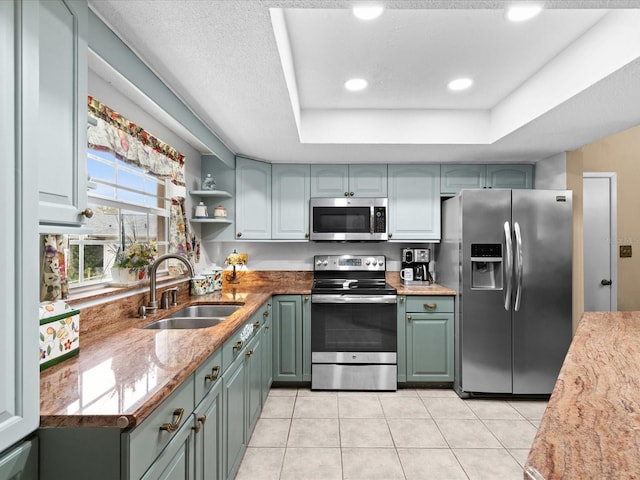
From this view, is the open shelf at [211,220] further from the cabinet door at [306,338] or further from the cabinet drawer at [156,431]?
the cabinet drawer at [156,431]

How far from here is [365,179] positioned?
3.64 metres

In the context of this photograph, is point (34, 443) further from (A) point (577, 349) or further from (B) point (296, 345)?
(B) point (296, 345)

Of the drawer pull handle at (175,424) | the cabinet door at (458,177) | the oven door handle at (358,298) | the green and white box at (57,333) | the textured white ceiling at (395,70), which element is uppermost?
the textured white ceiling at (395,70)

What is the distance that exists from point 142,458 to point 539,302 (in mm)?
3103

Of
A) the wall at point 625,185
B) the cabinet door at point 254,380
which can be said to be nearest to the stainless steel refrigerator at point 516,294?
the wall at point 625,185

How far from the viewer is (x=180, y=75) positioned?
184 cm

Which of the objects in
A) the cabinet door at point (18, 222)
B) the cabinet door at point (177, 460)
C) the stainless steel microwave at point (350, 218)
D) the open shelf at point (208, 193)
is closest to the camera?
the cabinet door at point (18, 222)

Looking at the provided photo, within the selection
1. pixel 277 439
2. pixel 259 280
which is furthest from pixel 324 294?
pixel 277 439

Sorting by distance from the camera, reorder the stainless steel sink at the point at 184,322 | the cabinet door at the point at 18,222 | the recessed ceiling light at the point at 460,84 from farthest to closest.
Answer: the recessed ceiling light at the point at 460,84 < the stainless steel sink at the point at 184,322 < the cabinet door at the point at 18,222

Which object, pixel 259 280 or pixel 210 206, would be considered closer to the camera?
pixel 210 206

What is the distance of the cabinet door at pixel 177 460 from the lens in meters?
1.10

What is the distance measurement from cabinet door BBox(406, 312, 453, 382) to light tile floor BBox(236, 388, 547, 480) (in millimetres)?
146

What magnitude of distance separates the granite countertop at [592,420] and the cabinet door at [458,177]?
2291 mm

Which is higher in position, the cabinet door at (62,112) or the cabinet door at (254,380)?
the cabinet door at (62,112)
